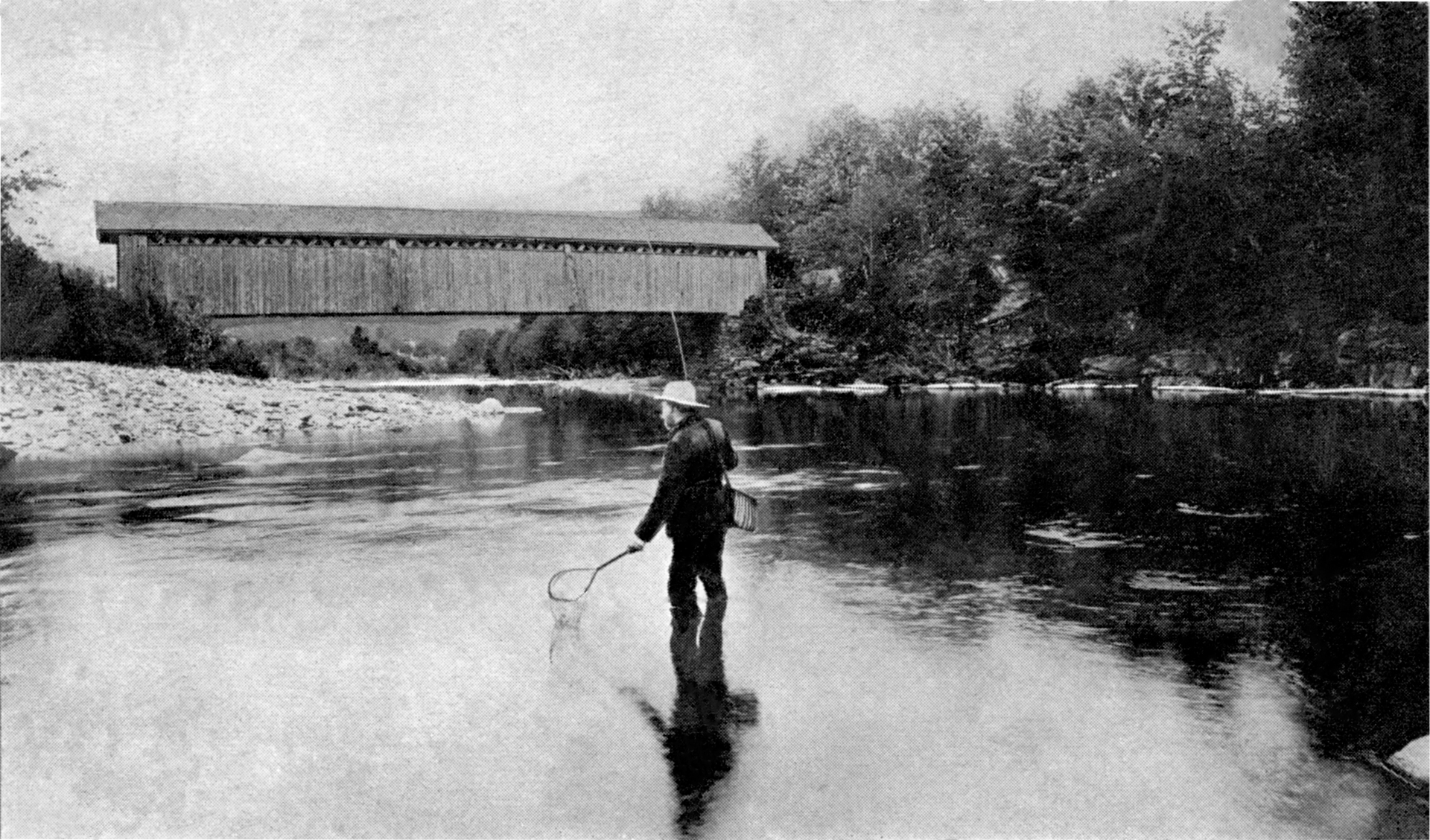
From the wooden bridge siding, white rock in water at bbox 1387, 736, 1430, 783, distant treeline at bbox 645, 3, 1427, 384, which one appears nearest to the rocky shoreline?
the wooden bridge siding

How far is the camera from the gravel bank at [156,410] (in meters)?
15.8

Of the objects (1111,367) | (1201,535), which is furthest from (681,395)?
(1111,367)

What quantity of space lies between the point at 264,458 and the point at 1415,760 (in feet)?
44.9

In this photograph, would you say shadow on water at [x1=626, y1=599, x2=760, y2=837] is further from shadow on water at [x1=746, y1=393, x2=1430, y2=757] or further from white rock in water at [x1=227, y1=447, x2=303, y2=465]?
white rock in water at [x1=227, y1=447, x2=303, y2=465]

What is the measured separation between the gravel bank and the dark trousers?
1146cm

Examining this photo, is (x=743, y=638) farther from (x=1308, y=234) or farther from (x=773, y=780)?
(x=1308, y=234)

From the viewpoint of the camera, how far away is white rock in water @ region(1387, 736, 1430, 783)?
4285mm

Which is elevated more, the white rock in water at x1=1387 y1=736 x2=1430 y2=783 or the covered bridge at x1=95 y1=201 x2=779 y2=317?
the covered bridge at x1=95 y1=201 x2=779 y2=317

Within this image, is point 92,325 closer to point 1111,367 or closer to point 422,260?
point 422,260

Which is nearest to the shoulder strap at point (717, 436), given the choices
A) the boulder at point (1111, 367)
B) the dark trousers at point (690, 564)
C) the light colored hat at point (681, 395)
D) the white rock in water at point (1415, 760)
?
the light colored hat at point (681, 395)

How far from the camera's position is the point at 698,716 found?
16.1ft

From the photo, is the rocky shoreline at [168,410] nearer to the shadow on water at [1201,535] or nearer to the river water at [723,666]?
the river water at [723,666]

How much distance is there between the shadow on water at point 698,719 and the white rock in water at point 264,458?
999cm

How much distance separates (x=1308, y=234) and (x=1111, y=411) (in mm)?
5659
